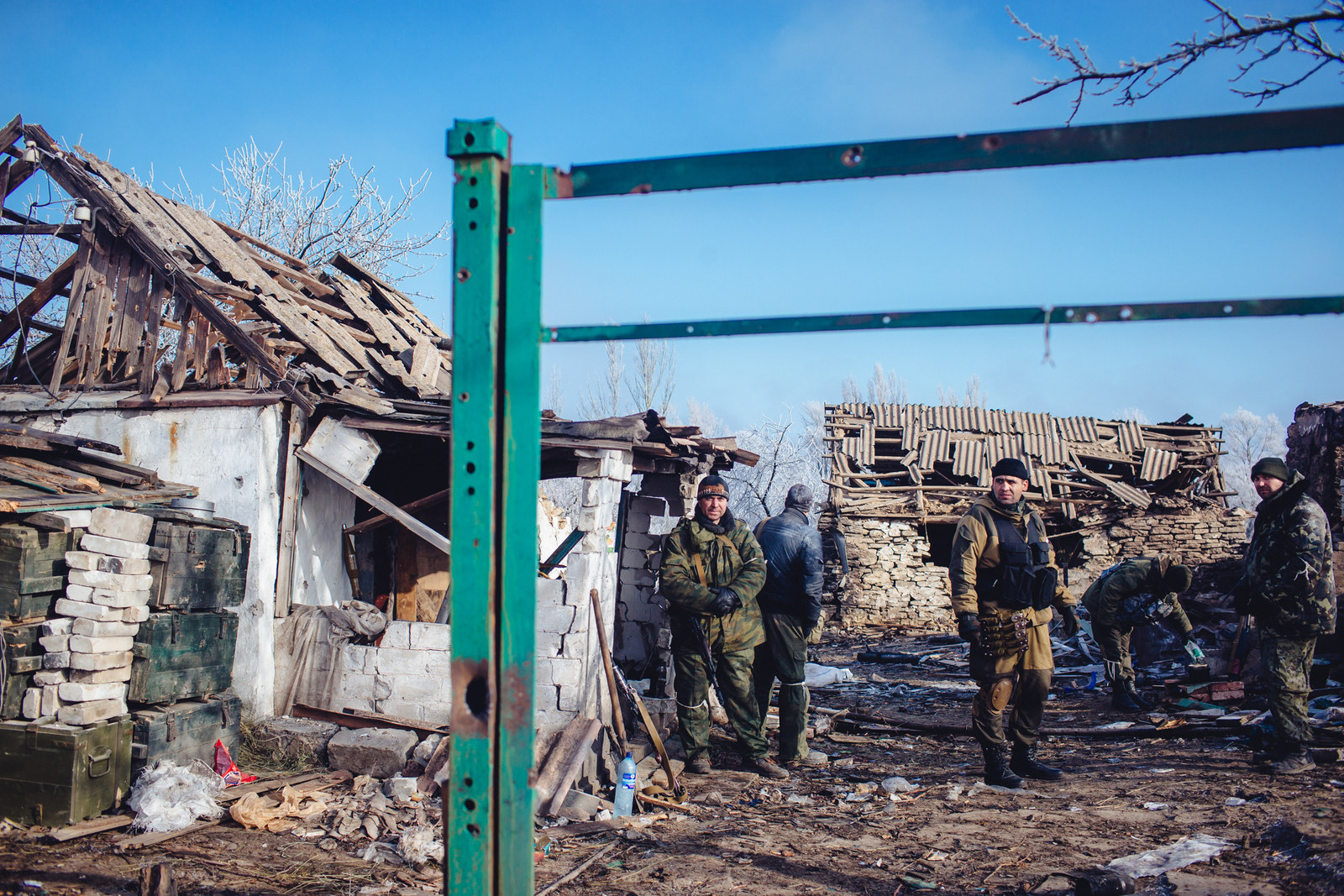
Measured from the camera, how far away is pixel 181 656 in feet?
19.3

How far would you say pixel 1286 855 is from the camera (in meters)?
3.68

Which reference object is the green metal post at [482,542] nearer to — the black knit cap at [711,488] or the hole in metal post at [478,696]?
the hole in metal post at [478,696]

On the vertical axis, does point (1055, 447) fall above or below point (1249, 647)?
above

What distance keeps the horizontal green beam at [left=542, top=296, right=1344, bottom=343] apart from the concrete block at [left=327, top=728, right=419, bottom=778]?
16.9 ft

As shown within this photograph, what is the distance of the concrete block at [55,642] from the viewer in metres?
5.07

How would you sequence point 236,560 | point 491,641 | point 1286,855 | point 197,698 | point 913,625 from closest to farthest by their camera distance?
1. point 491,641
2. point 1286,855
3. point 197,698
4. point 236,560
5. point 913,625

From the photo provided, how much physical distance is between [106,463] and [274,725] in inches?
94.9

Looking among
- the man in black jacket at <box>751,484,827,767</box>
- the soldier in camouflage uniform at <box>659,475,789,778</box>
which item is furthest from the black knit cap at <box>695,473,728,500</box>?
the man in black jacket at <box>751,484,827,767</box>

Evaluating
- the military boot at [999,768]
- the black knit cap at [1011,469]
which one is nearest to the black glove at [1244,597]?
the black knit cap at [1011,469]

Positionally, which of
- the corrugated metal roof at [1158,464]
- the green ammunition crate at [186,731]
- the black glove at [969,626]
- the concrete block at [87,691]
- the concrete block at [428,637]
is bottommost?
the green ammunition crate at [186,731]

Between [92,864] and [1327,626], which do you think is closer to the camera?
[92,864]

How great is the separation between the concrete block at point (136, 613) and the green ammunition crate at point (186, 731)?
650mm

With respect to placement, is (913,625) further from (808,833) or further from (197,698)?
(197,698)

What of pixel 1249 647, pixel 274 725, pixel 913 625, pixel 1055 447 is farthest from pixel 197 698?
pixel 1055 447
